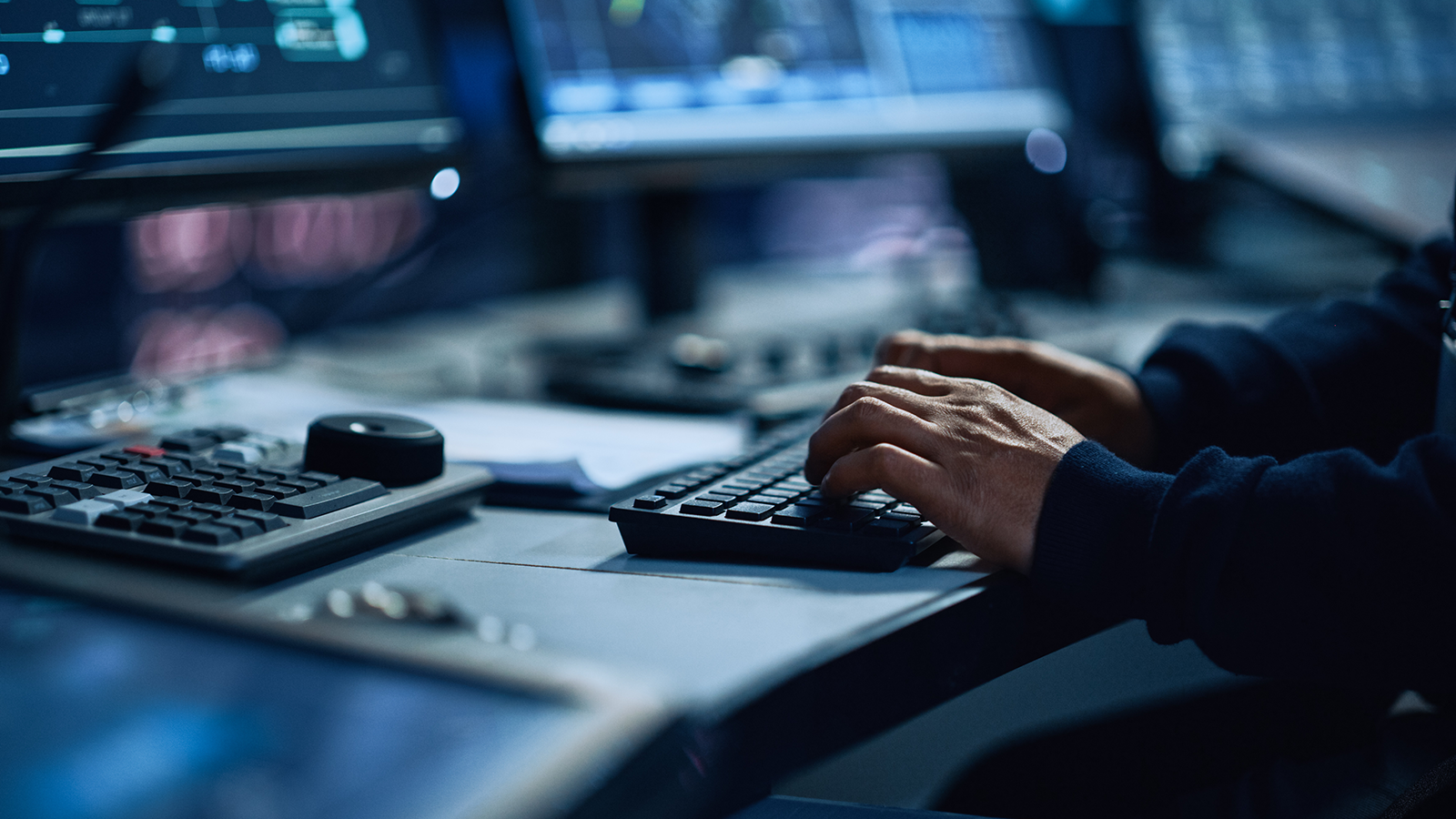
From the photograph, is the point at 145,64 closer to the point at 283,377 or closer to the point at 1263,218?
the point at 283,377

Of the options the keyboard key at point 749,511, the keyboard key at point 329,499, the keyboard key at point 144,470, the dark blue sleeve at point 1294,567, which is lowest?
the dark blue sleeve at point 1294,567

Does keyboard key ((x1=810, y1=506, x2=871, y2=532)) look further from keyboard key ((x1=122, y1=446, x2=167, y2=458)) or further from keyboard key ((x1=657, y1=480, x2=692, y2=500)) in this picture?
keyboard key ((x1=122, y1=446, x2=167, y2=458))

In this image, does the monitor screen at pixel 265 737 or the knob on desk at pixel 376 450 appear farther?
the knob on desk at pixel 376 450

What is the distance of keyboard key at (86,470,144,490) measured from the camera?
0.46 meters

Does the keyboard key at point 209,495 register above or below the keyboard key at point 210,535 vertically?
above

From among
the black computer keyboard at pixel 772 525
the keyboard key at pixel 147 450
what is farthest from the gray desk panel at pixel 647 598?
the keyboard key at pixel 147 450

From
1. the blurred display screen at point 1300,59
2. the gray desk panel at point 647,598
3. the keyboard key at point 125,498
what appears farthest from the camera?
the blurred display screen at point 1300,59

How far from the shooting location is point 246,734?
255 millimetres

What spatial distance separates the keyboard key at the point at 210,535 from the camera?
0.40 metres

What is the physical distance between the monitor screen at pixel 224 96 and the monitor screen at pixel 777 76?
128 millimetres

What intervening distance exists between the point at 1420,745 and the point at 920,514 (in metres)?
0.34

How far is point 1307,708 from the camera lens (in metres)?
0.63

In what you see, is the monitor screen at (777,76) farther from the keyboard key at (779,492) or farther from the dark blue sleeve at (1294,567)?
the dark blue sleeve at (1294,567)

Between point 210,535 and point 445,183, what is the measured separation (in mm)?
480
